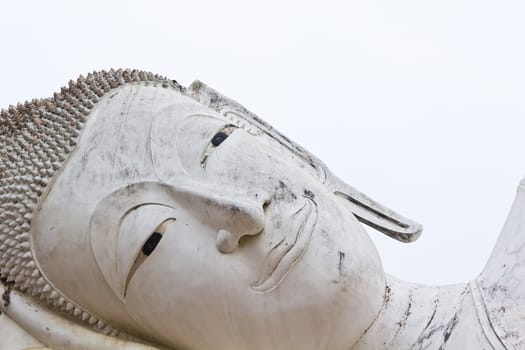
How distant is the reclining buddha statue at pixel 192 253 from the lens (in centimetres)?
212

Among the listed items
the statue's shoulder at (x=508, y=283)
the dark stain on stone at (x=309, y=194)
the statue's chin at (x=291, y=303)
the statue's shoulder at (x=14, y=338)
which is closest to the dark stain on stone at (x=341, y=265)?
the statue's chin at (x=291, y=303)

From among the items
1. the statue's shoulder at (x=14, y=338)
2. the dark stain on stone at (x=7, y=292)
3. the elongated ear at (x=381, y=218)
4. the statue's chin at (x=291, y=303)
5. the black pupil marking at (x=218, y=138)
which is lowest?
the statue's shoulder at (x=14, y=338)

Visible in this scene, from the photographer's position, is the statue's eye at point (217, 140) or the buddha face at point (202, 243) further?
the statue's eye at point (217, 140)

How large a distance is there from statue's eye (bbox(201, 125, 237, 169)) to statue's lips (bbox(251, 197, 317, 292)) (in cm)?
26

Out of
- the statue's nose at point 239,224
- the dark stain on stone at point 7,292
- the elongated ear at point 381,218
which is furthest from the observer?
the elongated ear at point 381,218

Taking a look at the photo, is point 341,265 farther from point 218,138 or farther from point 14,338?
point 14,338

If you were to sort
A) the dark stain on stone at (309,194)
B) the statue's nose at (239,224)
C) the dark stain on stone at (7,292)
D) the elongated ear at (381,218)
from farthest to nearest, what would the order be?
the elongated ear at (381,218) → the dark stain on stone at (7,292) → the dark stain on stone at (309,194) → the statue's nose at (239,224)

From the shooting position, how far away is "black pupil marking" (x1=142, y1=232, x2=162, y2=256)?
216 centimetres

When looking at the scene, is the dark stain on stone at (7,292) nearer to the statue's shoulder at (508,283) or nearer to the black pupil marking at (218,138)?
the black pupil marking at (218,138)

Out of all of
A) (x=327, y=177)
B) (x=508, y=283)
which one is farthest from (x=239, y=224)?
(x=508, y=283)

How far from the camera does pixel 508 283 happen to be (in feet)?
7.18

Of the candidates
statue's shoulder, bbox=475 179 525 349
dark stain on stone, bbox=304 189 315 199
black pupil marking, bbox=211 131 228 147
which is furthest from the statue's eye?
statue's shoulder, bbox=475 179 525 349

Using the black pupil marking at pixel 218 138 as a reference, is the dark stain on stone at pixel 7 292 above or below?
below

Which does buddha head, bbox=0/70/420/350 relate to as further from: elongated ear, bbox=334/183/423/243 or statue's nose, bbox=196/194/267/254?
elongated ear, bbox=334/183/423/243
